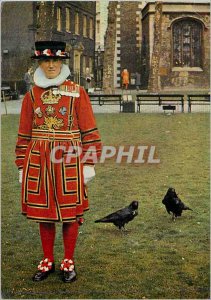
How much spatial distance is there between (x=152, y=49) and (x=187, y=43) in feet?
7.75

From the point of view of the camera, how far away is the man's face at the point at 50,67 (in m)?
3.27

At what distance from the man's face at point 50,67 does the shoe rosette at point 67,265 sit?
1.06m

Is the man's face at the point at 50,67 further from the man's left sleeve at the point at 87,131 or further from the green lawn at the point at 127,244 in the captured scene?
the green lawn at the point at 127,244

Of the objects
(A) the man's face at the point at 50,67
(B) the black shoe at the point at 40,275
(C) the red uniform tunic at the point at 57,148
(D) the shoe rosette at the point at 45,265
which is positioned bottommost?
(B) the black shoe at the point at 40,275

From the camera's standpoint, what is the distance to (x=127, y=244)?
417 centimetres

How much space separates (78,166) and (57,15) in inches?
60.8

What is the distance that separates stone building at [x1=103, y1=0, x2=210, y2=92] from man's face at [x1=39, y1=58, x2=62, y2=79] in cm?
130

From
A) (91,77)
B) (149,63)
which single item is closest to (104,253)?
(91,77)

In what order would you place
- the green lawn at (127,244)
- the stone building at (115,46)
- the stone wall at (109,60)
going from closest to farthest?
the green lawn at (127,244) < the stone building at (115,46) < the stone wall at (109,60)

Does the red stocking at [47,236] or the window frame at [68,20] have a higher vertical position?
the window frame at [68,20]

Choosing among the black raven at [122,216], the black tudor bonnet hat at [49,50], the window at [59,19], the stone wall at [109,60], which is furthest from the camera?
the stone wall at [109,60]

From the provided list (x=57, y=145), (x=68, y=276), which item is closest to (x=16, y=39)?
(x=57, y=145)

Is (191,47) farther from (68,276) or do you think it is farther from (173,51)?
(68,276)

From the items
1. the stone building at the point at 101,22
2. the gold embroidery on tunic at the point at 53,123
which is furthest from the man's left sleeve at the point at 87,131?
the stone building at the point at 101,22
